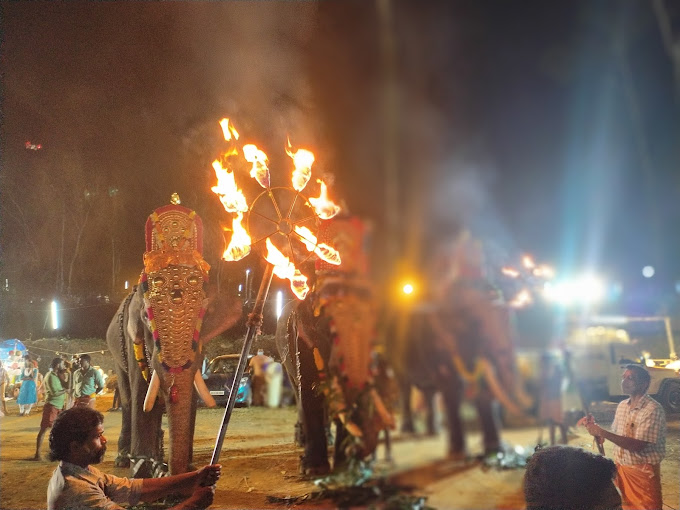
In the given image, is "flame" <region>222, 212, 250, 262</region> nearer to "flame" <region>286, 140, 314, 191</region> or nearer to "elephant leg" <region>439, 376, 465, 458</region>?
"flame" <region>286, 140, 314, 191</region>

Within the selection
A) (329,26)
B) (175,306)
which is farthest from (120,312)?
(329,26)

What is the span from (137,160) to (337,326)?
7.84 ft

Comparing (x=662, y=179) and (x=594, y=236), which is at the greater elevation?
(x=662, y=179)

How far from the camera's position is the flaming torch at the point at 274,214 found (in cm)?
439

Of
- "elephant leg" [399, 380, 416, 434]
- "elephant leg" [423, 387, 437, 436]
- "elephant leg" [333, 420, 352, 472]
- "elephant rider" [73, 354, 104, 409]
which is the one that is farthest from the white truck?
"elephant rider" [73, 354, 104, 409]

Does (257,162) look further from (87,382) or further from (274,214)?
(87,382)

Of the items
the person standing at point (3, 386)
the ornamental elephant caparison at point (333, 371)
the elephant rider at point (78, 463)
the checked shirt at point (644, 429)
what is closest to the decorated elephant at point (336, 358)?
the ornamental elephant caparison at point (333, 371)

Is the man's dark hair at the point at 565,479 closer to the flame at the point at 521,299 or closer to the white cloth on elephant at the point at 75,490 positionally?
the flame at the point at 521,299

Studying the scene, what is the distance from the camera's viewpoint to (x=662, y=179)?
15.2ft

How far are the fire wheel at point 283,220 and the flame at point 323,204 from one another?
0.14 ft

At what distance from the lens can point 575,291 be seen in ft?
13.9

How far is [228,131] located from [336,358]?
7.39ft

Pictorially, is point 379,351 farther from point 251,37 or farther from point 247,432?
point 251,37

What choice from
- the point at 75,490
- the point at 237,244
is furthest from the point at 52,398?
the point at 237,244
